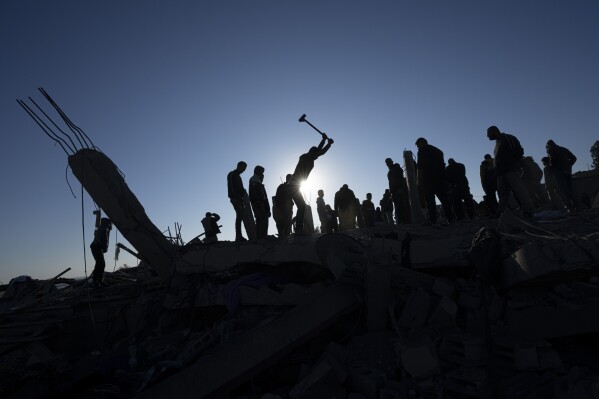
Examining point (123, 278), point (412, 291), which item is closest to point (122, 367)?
point (412, 291)

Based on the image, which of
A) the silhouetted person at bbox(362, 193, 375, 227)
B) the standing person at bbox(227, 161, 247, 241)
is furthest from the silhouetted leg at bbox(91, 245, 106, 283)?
the silhouetted person at bbox(362, 193, 375, 227)

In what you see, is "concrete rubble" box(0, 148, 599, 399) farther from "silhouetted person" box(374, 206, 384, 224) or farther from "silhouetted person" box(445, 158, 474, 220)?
"silhouetted person" box(374, 206, 384, 224)

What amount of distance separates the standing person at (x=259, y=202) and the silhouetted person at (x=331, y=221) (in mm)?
3073

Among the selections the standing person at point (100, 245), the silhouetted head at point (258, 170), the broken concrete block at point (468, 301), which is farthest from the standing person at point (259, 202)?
the broken concrete block at point (468, 301)

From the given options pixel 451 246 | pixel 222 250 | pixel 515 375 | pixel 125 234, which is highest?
pixel 125 234

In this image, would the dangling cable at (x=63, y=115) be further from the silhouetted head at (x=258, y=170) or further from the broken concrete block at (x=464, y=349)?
the broken concrete block at (x=464, y=349)

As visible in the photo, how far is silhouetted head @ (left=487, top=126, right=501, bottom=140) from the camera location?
227 inches

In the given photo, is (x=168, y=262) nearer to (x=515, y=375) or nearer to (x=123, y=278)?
(x=123, y=278)

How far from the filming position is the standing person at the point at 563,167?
6320mm

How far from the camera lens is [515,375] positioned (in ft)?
9.34

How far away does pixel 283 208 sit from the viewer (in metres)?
7.19

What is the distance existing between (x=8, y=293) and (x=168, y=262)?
6333mm

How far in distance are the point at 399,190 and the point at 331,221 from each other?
10.7ft

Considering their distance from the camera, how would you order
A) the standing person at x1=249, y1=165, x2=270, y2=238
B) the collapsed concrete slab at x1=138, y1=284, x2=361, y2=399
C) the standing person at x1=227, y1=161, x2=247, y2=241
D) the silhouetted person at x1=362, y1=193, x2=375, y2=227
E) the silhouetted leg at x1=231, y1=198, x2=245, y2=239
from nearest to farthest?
1. the collapsed concrete slab at x1=138, y1=284, x2=361, y2=399
2. the standing person at x1=249, y1=165, x2=270, y2=238
3. the standing person at x1=227, y1=161, x2=247, y2=241
4. the silhouetted leg at x1=231, y1=198, x2=245, y2=239
5. the silhouetted person at x1=362, y1=193, x2=375, y2=227
